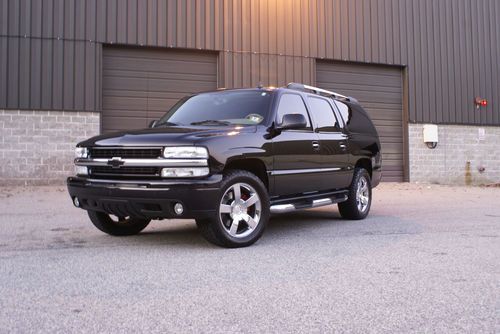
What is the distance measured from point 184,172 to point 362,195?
153 inches

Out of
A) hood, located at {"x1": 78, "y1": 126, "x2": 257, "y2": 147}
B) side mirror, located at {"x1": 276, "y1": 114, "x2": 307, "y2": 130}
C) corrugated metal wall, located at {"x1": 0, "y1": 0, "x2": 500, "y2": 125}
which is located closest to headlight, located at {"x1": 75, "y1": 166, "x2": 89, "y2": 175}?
hood, located at {"x1": 78, "y1": 126, "x2": 257, "y2": 147}

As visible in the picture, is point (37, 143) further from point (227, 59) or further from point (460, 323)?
point (460, 323)

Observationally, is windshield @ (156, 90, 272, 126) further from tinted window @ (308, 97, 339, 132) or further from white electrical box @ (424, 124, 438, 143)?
white electrical box @ (424, 124, 438, 143)

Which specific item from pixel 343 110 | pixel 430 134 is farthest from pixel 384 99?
pixel 343 110

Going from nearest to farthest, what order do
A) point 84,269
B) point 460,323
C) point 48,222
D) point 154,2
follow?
point 460,323, point 84,269, point 48,222, point 154,2

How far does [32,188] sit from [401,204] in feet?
28.2

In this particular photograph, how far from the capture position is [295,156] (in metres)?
6.08

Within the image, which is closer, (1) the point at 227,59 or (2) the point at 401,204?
(2) the point at 401,204

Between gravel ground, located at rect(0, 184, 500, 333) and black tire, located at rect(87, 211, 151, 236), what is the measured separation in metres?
0.12

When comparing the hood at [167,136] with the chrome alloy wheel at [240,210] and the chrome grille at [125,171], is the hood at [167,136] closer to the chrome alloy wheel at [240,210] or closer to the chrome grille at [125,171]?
the chrome grille at [125,171]

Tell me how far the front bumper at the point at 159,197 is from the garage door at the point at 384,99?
12062mm

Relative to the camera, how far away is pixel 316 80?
51.4 ft

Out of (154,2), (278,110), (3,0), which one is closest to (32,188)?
(3,0)

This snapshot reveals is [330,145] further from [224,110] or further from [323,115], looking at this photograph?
[224,110]
